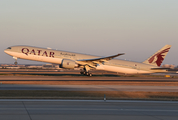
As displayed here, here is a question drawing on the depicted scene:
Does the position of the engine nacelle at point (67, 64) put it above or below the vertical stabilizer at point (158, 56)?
below

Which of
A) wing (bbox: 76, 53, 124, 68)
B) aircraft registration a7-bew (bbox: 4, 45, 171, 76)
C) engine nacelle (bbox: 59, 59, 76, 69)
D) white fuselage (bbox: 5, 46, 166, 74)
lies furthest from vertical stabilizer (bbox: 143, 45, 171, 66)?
engine nacelle (bbox: 59, 59, 76, 69)

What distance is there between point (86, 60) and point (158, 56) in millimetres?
18739

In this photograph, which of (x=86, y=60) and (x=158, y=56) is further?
(x=158, y=56)

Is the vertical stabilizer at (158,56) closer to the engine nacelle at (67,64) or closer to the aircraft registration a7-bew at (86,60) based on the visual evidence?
the aircraft registration a7-bew at (86,60)

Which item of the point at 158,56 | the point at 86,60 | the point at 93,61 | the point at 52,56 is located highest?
the point at 158,56

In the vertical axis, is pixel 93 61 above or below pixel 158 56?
below

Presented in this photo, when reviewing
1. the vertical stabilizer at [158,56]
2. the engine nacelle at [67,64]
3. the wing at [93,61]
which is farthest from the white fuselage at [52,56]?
the vertical stabilizer at [158,56]

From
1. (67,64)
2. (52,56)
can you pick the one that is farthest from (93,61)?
(52,56)

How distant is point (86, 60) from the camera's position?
49500mm

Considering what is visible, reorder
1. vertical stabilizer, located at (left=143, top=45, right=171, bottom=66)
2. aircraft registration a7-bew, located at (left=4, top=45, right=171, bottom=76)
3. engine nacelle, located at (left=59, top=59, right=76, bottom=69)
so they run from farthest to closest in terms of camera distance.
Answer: vertical stabilizer, located at (left=143, top=45, right=171, bottom=66) < aircraft registration a7-bew, located at (left=4, top=45, right=171, bottom=76) < engine nacelle, located at (left=59, top=59, right=76, bottom=69)

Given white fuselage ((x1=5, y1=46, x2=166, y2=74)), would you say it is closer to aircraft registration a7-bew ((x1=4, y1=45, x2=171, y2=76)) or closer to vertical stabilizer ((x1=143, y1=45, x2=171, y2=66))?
aircraft registration a7-bew ((x1=4, y1=45, x2=171, y2=76))

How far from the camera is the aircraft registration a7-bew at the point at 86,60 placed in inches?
1879

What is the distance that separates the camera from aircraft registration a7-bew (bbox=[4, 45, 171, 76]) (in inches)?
1879

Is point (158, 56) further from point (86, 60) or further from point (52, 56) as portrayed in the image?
point (52, 56)
